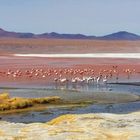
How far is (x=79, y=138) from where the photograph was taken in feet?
33.1

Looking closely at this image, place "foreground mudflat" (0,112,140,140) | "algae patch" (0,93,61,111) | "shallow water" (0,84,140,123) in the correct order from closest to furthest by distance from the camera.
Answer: "foreground mudflat" (0,112,140,140), "shallow water" (0,84,140,123), "algae patch" (0,93,61,111)

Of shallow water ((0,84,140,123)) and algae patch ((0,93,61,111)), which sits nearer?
shallow water ((0,84,140,123))

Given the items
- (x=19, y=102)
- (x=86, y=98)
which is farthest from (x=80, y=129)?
(x=86, y=98)

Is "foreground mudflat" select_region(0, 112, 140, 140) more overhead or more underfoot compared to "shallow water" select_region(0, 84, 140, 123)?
more overhead

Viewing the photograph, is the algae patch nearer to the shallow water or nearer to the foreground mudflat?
the shallow water

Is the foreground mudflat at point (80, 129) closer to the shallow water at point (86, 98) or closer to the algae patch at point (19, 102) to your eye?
the shallow water at point (86, 98)

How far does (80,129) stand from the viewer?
11.2 meters

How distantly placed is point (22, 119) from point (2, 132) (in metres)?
14.5

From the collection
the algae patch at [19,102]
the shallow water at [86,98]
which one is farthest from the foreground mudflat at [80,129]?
the algae patch at [19,102]

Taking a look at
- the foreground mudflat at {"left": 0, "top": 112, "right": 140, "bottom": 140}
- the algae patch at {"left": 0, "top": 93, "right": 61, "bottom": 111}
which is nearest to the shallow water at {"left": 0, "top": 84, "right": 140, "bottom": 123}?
the algae patch at {"left": 0, "top": 93, "right": 61, "bottom": 111}

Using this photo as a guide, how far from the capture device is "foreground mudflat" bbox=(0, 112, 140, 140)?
33.6 ft

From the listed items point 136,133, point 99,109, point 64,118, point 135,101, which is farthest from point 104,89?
point 136,133

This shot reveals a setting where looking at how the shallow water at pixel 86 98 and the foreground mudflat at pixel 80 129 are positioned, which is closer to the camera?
the foreground mudflat at pixel 80 129

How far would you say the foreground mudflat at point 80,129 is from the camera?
10.2 metres
